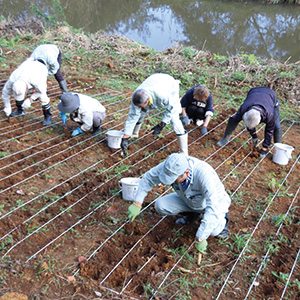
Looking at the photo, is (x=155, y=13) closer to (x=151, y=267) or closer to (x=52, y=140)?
(x=52, y=140)

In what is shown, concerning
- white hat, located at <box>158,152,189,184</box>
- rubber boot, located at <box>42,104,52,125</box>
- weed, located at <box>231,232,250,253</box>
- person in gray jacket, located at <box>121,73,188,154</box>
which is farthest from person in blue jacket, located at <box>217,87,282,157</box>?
rubber boot, located at <box>42,104,52,125</box>

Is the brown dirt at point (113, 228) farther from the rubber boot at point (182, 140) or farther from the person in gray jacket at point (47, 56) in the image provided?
the person in gray jacket at point (47, 56)

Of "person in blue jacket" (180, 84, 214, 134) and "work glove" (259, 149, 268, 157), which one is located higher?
"person in blue jacket" (180, 84, 214, 134)

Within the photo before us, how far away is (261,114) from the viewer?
4.12 meters

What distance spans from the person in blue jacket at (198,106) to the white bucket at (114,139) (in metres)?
1.36

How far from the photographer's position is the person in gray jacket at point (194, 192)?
8.04ft

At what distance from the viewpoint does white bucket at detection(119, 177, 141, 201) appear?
330 cm

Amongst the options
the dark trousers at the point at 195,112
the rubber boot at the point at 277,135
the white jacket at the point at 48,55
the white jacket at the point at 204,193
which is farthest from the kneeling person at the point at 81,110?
the rubber boot at the point at 277,135

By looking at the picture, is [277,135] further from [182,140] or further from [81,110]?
[81,110]

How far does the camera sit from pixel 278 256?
9.52ft

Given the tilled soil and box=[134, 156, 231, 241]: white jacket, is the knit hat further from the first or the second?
box=[134, 156, 231, 241]: white jacket

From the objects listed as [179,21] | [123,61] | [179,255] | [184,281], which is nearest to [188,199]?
[179,255]

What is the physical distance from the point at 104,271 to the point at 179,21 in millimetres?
13104

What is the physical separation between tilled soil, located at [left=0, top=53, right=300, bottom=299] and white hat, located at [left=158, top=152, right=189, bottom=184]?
0.80m
